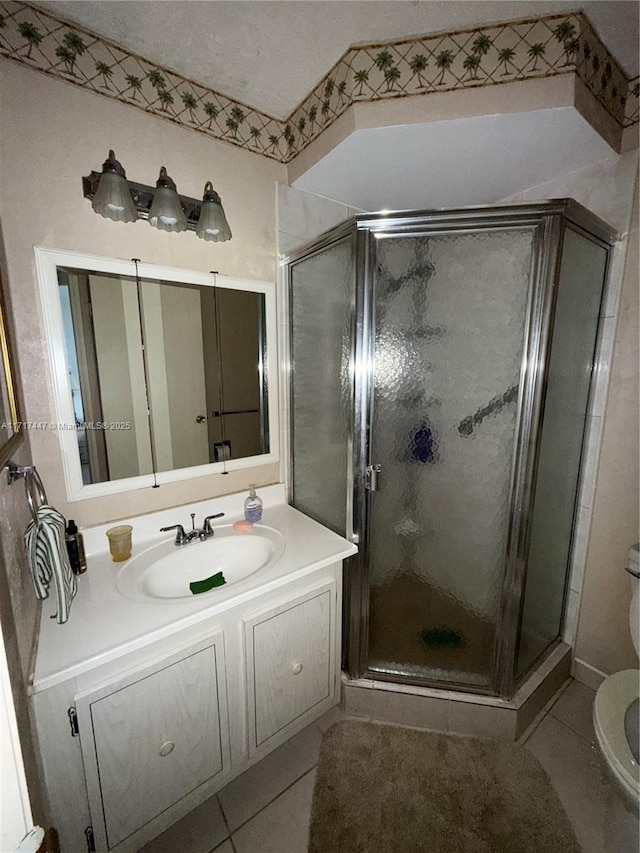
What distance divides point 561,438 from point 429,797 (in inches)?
52.3

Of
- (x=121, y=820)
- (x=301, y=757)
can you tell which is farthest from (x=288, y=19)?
(x=301, y=757)

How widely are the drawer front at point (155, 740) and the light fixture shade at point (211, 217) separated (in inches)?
55.4

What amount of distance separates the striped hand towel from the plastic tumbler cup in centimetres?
32

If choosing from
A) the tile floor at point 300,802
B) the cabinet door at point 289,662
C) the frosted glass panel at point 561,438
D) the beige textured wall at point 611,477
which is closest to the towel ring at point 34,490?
the cabinet door at point 289,662

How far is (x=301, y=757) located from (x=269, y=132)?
2426mm

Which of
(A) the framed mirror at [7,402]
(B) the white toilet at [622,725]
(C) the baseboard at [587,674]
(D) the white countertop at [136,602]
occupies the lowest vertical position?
(C) the baseboard at [587,674]

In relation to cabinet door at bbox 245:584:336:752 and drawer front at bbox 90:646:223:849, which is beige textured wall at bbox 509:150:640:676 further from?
drawer front at bbox 90:646:223:849

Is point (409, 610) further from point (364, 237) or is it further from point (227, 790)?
point (364, 237)

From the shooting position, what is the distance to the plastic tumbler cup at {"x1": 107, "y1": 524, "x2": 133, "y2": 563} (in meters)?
1.23

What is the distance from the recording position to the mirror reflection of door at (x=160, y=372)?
1.22 m

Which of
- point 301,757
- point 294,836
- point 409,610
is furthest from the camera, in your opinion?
point 409,610

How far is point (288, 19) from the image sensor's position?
40.9 inches

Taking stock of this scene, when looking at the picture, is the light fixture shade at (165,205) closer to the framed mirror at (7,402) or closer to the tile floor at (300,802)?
the framed mirror at (7,402)

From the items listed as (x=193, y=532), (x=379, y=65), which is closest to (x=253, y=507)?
(x=193, y=532)
